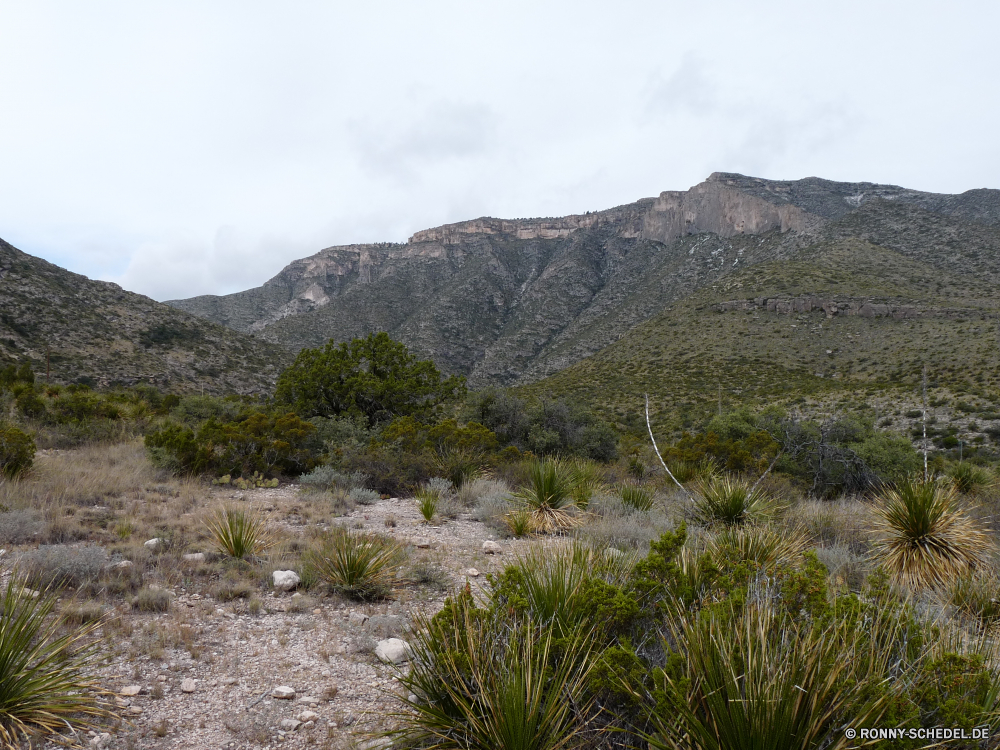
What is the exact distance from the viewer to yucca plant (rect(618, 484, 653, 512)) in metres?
7.91

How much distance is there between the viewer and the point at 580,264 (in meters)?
77.8

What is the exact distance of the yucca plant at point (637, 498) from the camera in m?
7.91

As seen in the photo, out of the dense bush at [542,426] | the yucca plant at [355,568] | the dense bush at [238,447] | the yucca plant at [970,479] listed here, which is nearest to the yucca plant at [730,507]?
the yucca plant at [355,568]

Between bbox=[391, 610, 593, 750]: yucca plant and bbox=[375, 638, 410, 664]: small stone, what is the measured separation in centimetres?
79

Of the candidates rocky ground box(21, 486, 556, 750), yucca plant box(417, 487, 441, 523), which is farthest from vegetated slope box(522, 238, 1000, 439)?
rocky ground box(21, 486, 556, 750)

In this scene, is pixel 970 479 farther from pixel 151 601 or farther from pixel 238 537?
pixel 151 601

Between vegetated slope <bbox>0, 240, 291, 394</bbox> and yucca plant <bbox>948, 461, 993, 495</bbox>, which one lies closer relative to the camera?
yucca plant <bbox>948, 461, 993, 495</bbox>

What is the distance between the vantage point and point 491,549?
6238mm

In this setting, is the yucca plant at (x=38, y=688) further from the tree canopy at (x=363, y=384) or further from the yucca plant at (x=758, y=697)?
the tree canopy at (x=363, y=384)

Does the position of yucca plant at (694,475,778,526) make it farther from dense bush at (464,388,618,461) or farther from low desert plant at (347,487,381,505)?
dense bush at (464,388,618,461)

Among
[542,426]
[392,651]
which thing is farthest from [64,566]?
[542,426]

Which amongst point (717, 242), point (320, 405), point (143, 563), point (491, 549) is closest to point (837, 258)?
point (717, 242)

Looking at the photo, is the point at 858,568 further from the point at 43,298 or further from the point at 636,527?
the point at 43,298

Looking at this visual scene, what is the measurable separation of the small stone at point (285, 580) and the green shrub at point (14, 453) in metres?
5.39
